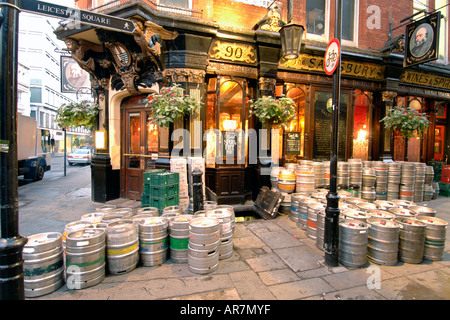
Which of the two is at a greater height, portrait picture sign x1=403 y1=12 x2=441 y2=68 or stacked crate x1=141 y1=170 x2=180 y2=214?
portrait picture sign x1=403 y1=12 x2=441 y2=68

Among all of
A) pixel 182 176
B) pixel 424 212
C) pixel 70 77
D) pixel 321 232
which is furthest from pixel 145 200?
pixel 70 77

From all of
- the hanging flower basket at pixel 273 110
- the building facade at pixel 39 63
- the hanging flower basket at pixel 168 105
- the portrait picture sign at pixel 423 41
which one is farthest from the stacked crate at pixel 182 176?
the building facade at pixel 39 63

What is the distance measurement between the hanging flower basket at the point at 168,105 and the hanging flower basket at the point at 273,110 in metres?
2.39

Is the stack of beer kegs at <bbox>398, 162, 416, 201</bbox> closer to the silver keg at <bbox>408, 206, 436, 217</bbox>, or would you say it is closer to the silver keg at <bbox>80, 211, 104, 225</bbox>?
the silver keg at <bbox>408, 206, 436, 217</bbox>

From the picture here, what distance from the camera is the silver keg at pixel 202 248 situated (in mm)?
3953

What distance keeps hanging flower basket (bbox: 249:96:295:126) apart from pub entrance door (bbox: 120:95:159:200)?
3895mm

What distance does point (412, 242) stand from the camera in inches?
171

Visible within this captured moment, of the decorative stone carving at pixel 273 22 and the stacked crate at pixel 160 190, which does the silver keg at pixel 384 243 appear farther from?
the decorative stone carving at pixel 273 22

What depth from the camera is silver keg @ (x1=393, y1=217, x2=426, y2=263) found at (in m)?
4.34

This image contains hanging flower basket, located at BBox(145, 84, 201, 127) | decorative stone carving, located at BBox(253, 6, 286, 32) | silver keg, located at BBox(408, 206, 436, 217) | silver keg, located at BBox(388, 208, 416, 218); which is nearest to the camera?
silver keg, located at BBox(388, 208, 416, 218)

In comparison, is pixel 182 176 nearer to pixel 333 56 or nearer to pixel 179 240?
pixel 179 240

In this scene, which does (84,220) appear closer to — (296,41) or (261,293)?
(261,293)

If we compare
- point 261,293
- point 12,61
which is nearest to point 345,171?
point 261,293

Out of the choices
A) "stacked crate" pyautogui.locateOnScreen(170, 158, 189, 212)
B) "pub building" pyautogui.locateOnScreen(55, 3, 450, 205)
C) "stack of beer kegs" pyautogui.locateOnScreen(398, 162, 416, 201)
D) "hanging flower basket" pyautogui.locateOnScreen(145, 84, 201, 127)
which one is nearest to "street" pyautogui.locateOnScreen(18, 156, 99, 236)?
"pub building" pyautogui.locateOnScreen(55, 3, 450, 205)
